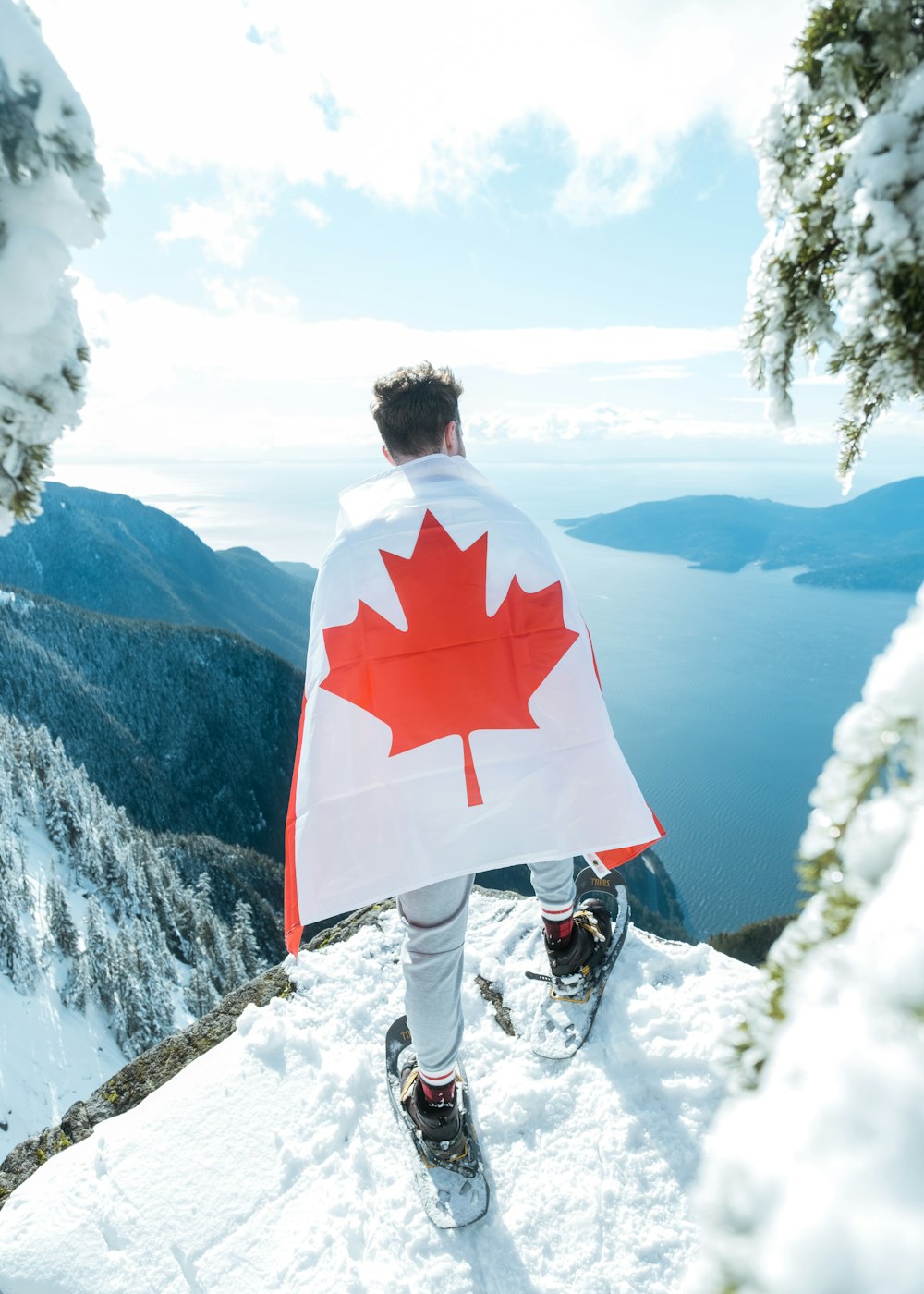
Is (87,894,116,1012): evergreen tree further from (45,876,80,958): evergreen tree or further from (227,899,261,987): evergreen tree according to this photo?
(227,899,261,987): evergreen tree

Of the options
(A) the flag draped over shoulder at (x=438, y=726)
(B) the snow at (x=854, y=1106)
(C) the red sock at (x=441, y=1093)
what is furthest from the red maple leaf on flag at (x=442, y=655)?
(B) the snow at (x=854, y=1106)

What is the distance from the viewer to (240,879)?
62.4 meters

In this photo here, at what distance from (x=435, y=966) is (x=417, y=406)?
8.42 ft

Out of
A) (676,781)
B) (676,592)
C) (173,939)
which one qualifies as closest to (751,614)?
(676,592)

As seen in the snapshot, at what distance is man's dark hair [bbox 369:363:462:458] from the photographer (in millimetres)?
3109

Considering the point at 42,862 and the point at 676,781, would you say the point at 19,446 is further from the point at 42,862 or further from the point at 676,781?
the point at 676,781

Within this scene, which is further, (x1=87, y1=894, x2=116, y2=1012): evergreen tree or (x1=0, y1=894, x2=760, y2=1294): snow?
(x1=87, y1=894, x2=116, y2=1012): evergreen tree

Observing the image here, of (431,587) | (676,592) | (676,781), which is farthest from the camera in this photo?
(676,592)

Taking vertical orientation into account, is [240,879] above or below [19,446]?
below

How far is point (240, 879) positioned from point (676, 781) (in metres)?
49.4

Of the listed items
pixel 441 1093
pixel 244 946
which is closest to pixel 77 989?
pixel 244 946

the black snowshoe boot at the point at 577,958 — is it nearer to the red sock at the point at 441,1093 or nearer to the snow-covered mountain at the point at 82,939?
the red sock at the point at 441,1093

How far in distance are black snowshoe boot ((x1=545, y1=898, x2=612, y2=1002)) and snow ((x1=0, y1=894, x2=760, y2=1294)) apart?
0.16 metres

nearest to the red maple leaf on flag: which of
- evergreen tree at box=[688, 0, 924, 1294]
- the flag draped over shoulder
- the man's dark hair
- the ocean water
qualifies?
the flag draped over shoulder
